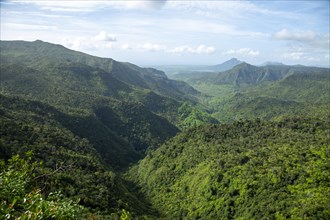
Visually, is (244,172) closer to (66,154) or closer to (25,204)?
(66,154)

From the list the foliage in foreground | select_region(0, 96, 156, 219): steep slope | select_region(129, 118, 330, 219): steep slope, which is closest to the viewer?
the foliage in foreground

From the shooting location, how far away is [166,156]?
122 m

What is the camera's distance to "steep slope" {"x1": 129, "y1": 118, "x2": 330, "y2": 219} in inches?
2685

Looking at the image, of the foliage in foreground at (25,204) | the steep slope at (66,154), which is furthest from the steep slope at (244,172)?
the foliage in foreground at (25,204)

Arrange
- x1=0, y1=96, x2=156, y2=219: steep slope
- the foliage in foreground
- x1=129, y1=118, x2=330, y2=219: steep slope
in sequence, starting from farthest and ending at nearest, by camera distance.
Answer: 1. x1=0, y1=96, x2=156, y2=219: steep slope
2. x1=129, y1=118, x2=330, y2=219: steep slope
3. the foliage in foreground

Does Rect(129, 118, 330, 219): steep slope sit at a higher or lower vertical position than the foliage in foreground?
lower

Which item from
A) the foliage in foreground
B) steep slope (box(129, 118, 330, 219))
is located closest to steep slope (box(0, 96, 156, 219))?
steep slope (box(129, 118, 330, 219))

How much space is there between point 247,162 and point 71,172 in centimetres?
4960

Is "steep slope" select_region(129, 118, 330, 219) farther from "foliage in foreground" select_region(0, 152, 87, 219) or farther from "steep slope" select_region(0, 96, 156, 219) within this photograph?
"foliage in foreground" select_region(0, 152, 87, 219)

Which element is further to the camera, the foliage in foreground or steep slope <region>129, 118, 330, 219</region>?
steep slope <region>129, 118, 330, 219</region>

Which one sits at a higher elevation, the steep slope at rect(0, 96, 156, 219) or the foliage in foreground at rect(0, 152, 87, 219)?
the foliage in foreground at rect(0, 152, 87, 219)

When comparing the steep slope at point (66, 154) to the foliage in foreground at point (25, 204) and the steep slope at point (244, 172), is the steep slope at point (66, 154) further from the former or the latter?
the foliage in foreground at point (25, 204)

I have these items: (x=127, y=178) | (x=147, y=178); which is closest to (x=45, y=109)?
(x=127, y=178)

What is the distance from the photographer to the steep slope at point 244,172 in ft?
224
